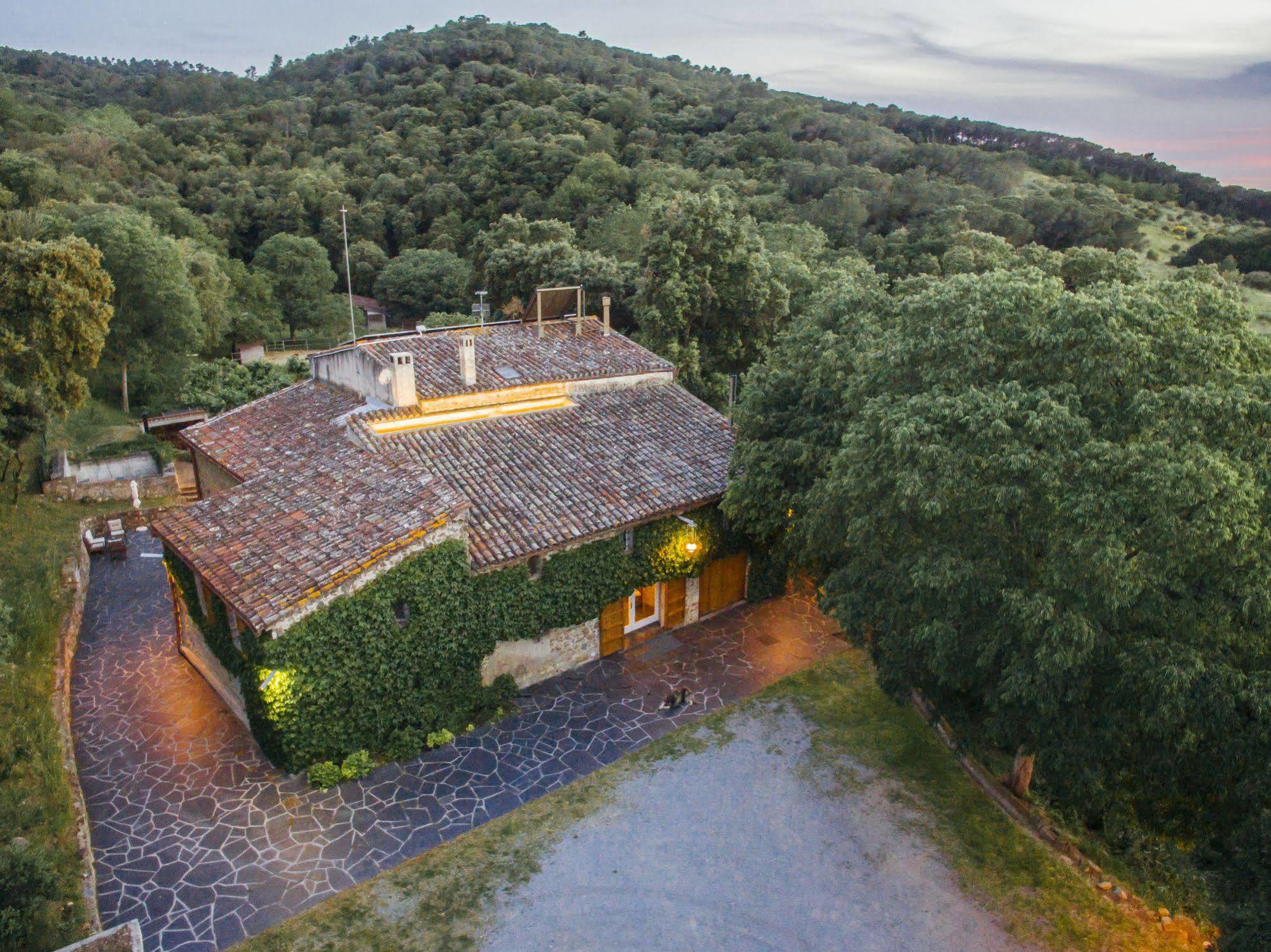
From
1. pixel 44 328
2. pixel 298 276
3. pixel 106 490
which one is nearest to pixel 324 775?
pixel 44 328

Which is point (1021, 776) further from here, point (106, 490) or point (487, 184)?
point (487, 184)

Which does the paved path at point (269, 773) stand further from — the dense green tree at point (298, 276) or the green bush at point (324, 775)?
the dense green tree at point (298, 276)

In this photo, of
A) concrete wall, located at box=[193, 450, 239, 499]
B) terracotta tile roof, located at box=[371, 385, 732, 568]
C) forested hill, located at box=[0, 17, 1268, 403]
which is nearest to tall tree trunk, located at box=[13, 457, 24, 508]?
concrete wall, located at box=[193, 450, 239, 499]

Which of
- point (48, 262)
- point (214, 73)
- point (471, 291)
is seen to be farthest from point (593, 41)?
point (48, 262)

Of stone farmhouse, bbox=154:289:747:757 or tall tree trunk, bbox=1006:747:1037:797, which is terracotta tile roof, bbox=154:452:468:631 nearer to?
stone farmhouse, bbox=154:289:747:757

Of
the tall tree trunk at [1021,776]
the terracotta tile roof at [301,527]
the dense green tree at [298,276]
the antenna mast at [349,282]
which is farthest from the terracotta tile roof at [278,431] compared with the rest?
the dense green tree at [298,276]
